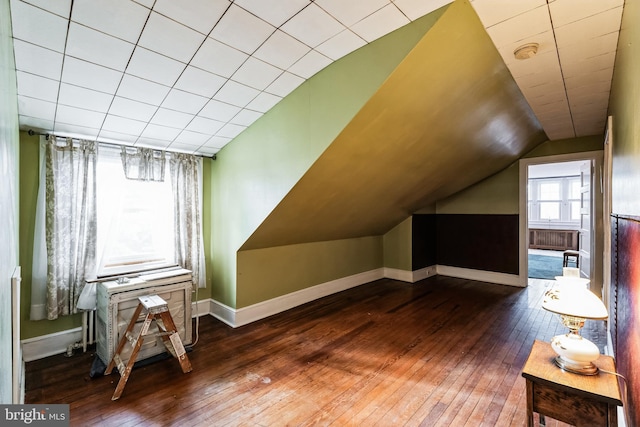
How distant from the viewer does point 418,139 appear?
113 inches

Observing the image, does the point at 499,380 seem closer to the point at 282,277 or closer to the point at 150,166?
the point at 282,277

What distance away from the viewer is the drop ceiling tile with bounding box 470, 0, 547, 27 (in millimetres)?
1621

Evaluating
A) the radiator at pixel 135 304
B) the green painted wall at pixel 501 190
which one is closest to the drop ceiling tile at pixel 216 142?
the radiator at pixel 135 304

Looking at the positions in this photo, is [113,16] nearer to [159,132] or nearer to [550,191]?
[159,132]

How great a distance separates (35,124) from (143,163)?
2.83 ft

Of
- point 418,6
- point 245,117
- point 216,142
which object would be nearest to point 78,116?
point 216,142

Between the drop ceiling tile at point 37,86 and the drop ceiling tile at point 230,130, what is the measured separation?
4.16 feet

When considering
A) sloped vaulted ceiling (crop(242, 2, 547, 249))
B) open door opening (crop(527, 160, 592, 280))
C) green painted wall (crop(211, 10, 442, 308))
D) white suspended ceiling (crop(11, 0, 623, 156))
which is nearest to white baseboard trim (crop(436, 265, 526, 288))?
sloped vaulted ceiling (crop(242, 2, 547, 249))

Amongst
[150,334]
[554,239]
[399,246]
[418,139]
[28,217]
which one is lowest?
[150,334]

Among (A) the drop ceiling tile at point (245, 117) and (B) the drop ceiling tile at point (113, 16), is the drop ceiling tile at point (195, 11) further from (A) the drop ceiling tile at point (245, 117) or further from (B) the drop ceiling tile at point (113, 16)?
(A) the drop ceiling tile at point (245, 117)

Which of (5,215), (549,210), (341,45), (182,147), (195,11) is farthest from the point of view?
(549,210)

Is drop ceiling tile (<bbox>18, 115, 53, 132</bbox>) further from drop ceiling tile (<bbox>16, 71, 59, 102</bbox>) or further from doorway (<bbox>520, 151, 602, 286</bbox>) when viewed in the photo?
doorway (<bbox>520, 151, 602, 286</bbox>)

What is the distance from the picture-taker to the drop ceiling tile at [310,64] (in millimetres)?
2111

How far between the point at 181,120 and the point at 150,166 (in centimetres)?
85
